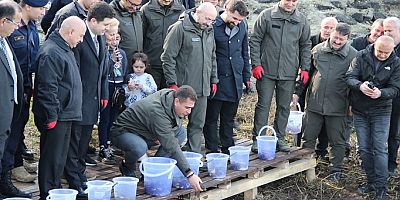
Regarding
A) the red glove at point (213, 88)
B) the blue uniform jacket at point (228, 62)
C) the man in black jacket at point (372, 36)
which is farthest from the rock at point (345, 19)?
the red glove at point (213, 88)

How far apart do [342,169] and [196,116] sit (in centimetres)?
214

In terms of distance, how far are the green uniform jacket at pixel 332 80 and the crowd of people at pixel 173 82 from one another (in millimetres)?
11

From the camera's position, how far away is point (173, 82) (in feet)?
21.1

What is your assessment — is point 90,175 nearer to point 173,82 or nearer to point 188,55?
point 173,82

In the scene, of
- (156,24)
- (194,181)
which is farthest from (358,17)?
(194,181)

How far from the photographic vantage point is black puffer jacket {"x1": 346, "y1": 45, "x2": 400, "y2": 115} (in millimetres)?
6762

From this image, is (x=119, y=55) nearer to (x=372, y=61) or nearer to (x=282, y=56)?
(x=282, y=56)

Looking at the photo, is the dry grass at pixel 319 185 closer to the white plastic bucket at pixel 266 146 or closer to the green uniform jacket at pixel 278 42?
the white plastic bucket at pixel 266 146

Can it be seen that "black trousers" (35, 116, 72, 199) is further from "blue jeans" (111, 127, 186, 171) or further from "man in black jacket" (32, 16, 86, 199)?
"blue jeans" (111, 127, 186, 171)

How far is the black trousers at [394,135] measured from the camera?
7.26 m

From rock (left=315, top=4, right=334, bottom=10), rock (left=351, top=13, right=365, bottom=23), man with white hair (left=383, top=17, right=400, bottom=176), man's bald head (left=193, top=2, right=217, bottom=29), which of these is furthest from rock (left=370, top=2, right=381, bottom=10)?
man's bald head (left=193, top=2, right=217, bottom=29)

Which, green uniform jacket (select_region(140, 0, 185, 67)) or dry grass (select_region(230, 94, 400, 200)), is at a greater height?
green uniform jacket (select_region(140, 0, 185, 67))

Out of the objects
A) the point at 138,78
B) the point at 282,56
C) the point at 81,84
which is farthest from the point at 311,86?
the point at 81,84

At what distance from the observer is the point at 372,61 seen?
22.4 ft
